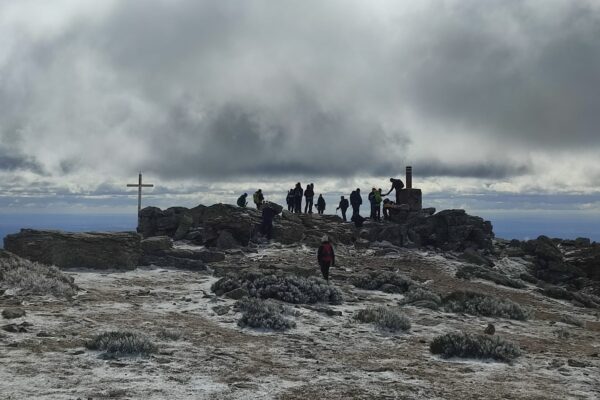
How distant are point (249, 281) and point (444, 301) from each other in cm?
759

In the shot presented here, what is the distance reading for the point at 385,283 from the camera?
2295 cm

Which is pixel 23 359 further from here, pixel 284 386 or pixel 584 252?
pixel 584 252

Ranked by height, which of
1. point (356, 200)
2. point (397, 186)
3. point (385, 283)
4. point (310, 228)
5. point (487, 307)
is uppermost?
point (397, 186)

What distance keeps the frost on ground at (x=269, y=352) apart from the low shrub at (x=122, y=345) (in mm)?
47

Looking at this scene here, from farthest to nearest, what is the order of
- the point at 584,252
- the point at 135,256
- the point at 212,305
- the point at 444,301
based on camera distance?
the point at 584,252, the point at 135,256, the point at 444,301, the point at 212,305

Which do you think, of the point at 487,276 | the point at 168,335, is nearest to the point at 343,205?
the point at 487,276

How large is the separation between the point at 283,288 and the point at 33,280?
859 cm

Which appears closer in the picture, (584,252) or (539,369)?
(539,369)

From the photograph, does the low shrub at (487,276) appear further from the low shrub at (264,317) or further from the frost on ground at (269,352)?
the low shrub at (264,317)

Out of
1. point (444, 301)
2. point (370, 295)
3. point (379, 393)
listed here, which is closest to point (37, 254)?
point (370, 295)

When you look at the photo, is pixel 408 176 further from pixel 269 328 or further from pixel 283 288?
pixel 269 328

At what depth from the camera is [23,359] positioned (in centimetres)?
988

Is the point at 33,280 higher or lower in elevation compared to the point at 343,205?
lower

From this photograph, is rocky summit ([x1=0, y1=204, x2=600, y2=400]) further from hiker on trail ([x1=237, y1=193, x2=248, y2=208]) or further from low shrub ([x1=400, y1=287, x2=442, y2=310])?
hiker on trail ([x1=237, y1=193, x2=248, y2=208])
